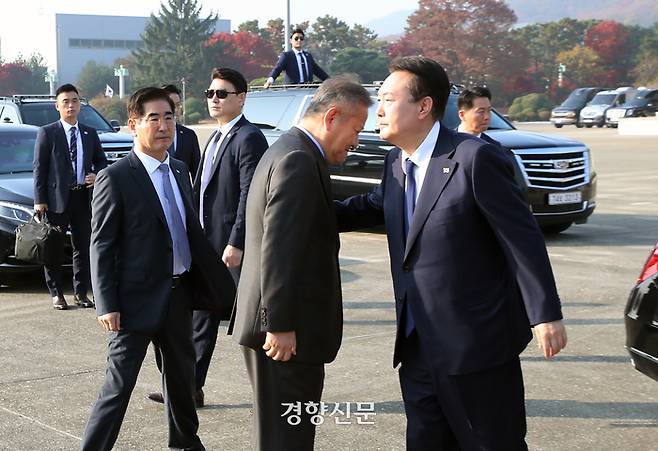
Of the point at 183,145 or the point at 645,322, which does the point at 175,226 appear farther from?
the point at 183,145

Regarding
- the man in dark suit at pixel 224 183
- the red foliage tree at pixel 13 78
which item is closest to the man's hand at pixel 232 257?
the man in dark suit at pixel 224 183

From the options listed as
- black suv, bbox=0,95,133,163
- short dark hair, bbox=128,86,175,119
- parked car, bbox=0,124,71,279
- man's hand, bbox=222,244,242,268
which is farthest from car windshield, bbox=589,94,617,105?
short dark hair, bbox=128,86,175,119

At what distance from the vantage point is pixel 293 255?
3789mm

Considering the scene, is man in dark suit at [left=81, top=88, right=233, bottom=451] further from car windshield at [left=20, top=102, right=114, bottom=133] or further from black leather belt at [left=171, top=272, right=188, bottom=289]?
car windshield at [left=20, top=102, right=114, bottom=133]

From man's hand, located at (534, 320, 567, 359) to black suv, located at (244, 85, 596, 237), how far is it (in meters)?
9.38

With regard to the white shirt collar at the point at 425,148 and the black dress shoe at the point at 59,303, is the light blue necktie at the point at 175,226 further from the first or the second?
the black dress shoe at the point at 59,303

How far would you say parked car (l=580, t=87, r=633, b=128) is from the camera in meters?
53.0

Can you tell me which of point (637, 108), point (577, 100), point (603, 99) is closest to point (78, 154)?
point (637, 108)

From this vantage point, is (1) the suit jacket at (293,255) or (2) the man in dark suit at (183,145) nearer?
(1) the suit jacket at (293,255)

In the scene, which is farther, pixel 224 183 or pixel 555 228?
pixel 555 228

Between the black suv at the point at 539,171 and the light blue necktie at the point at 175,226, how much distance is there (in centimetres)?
796

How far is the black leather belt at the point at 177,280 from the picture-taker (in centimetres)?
518

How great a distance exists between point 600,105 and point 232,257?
4950 cm

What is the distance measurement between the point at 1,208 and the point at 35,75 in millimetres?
88947
